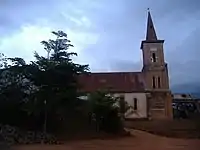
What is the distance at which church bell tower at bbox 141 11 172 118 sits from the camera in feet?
192

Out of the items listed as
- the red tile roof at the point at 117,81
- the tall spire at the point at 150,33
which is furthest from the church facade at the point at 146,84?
the tall spire at the point at 150,33

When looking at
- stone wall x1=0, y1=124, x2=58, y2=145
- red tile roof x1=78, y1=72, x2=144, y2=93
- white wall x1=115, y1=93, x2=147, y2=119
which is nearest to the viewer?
stone wall x1=0, y1=124, x2=58, y2=145

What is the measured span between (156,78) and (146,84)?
208 centimetres

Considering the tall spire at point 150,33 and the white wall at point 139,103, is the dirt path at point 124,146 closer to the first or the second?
the white wall at point 139,103

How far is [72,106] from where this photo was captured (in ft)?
84.6

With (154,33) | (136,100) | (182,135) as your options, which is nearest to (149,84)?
(136,100)

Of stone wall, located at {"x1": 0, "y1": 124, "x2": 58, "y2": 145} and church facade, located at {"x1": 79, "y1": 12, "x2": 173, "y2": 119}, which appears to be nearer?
stone wall, located at {"x1": 0, "y1": 124, "x2": 58, "y2": 145}

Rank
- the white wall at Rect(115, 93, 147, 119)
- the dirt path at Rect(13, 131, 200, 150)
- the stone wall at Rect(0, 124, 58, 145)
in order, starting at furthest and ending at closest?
the white wall at Rect(115, 93, 147, 119) → the stone wall at Rect(0, 124, 58, 145) → the dirt path at Rect(13, 131, 200, 150)

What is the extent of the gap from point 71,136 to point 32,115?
3575 mm

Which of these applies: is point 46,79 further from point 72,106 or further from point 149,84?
point 149,84

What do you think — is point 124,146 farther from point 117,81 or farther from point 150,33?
point 150,33

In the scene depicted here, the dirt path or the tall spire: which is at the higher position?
the tall spire

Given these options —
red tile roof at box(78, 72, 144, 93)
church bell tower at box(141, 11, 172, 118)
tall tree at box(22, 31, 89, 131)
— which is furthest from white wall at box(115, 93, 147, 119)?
tall tree at box(22, 31, 89, 131)

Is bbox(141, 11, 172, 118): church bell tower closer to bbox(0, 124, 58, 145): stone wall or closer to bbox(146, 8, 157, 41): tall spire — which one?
bbox(146, 8, 157, 41): tall spire
